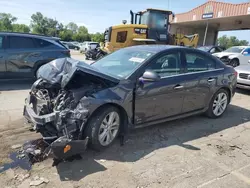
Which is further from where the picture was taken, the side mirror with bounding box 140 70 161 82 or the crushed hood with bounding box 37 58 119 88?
the side mirror with bounding box 140 70 161 82

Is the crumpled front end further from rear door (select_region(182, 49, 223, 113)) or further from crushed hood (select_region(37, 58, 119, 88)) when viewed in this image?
rear door (select_region(182, 49, 223, 113))

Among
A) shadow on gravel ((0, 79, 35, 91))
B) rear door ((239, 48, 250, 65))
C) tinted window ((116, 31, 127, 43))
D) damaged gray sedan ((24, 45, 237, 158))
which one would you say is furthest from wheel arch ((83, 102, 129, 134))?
rear door ((239, 48, 250, 65))

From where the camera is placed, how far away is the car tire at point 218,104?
4959mm

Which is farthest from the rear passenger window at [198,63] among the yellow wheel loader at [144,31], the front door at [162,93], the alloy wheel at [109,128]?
the yellow wheel loader at [144,31]

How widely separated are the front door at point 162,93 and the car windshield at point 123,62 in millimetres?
230

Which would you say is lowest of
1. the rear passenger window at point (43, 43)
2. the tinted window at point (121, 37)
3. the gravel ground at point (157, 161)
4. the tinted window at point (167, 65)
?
the gravel ground at point (157, 161)

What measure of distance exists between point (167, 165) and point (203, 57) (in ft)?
8.51

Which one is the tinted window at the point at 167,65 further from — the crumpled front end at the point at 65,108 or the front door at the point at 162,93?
the crumpled front end at the point at 65,108

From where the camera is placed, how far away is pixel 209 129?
4516 millimetres

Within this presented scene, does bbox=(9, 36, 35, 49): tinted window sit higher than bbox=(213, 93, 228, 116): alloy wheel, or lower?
higher

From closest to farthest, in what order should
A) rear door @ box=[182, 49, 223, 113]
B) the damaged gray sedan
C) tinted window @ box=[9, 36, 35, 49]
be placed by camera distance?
1. the damaged gray sedan
2. rear door @ box=[182, 49, 223, 113]
3. tinted window @ box=[9, 36, 35, 49]

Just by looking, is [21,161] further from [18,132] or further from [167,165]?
[167,165]

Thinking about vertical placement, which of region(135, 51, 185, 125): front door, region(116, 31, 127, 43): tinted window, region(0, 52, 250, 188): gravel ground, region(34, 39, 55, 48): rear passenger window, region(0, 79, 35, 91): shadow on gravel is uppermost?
region(116, 31, 127, 43): tinted window

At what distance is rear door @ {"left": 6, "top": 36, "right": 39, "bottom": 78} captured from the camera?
7184 millimetres
